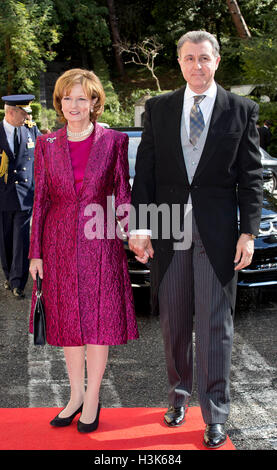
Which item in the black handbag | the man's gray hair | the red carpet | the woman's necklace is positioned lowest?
the red carpet

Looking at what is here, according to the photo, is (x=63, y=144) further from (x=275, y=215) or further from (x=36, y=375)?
(x=275, y=215)

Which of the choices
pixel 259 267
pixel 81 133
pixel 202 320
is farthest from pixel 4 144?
pixel 202 320

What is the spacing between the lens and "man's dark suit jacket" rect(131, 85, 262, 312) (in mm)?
3299

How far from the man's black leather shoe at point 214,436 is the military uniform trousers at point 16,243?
370 centimetres

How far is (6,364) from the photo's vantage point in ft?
15.7

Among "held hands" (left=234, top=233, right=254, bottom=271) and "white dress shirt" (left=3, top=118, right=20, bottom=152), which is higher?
"white dress shirt" (left=3, top=118, right=20, bottom=152)

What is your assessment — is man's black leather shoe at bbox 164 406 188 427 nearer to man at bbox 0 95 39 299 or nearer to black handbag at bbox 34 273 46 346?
black handbag at bbox 34 273 46 346

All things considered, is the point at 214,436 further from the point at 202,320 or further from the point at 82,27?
the point at 82,27

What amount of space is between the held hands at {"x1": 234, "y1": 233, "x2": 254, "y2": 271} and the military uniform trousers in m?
3.70

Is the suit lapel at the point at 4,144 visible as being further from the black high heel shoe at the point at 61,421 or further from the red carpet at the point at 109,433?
the black high heel shoe at the point at 61,421

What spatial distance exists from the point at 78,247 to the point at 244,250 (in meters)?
0.84

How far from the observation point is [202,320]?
3.39 meters

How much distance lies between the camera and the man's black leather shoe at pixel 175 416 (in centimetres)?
357

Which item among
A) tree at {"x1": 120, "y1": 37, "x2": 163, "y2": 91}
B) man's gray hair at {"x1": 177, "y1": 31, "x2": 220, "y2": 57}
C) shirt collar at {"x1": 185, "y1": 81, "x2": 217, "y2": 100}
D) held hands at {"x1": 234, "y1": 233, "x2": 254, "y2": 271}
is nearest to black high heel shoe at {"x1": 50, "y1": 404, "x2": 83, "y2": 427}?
held hands at {"x1": 234, "y1": 233, "x2": 254, "y2": 271}
